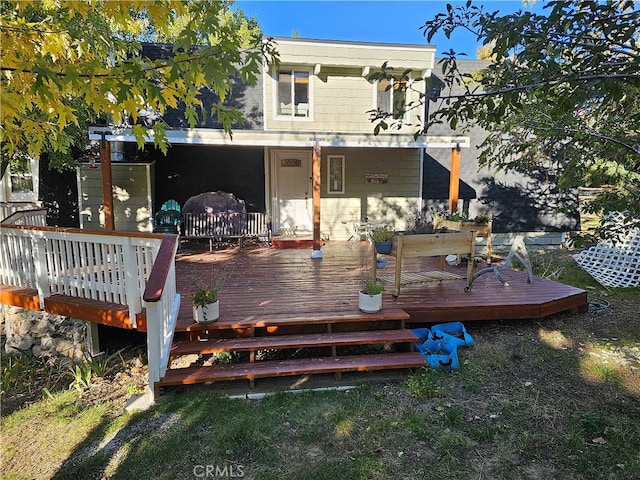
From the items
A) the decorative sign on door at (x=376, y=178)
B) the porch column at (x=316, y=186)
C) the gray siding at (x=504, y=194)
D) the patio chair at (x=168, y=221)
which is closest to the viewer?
the porch column at (x=316, y=186)

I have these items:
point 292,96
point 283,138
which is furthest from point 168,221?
point 292,96

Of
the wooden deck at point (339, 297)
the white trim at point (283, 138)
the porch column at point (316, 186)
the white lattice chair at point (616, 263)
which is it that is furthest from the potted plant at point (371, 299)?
the white lattice chair at point (616, 263)

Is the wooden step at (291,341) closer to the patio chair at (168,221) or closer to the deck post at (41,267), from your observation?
the deck post at (41,267)

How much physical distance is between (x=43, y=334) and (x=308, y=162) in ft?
19.9

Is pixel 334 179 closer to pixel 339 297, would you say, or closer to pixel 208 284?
pixel 208 284

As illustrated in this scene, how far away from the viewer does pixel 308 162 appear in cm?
903

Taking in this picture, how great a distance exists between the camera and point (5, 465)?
8.85 feet

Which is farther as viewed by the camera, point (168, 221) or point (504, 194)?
point (504, 194)

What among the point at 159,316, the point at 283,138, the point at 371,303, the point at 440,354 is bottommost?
the point at 440,354

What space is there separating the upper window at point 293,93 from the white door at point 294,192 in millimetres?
902

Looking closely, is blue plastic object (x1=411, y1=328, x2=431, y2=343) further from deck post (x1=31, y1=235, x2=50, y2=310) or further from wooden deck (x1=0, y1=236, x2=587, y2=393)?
deck post (x1=31, y1=235, x2=50, y2=310)

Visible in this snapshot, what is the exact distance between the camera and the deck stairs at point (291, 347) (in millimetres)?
3346

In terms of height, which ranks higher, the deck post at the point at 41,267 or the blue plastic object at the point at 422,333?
the deck post at the point at 41,267

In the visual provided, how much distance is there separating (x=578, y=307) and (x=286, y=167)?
629 centimetres
